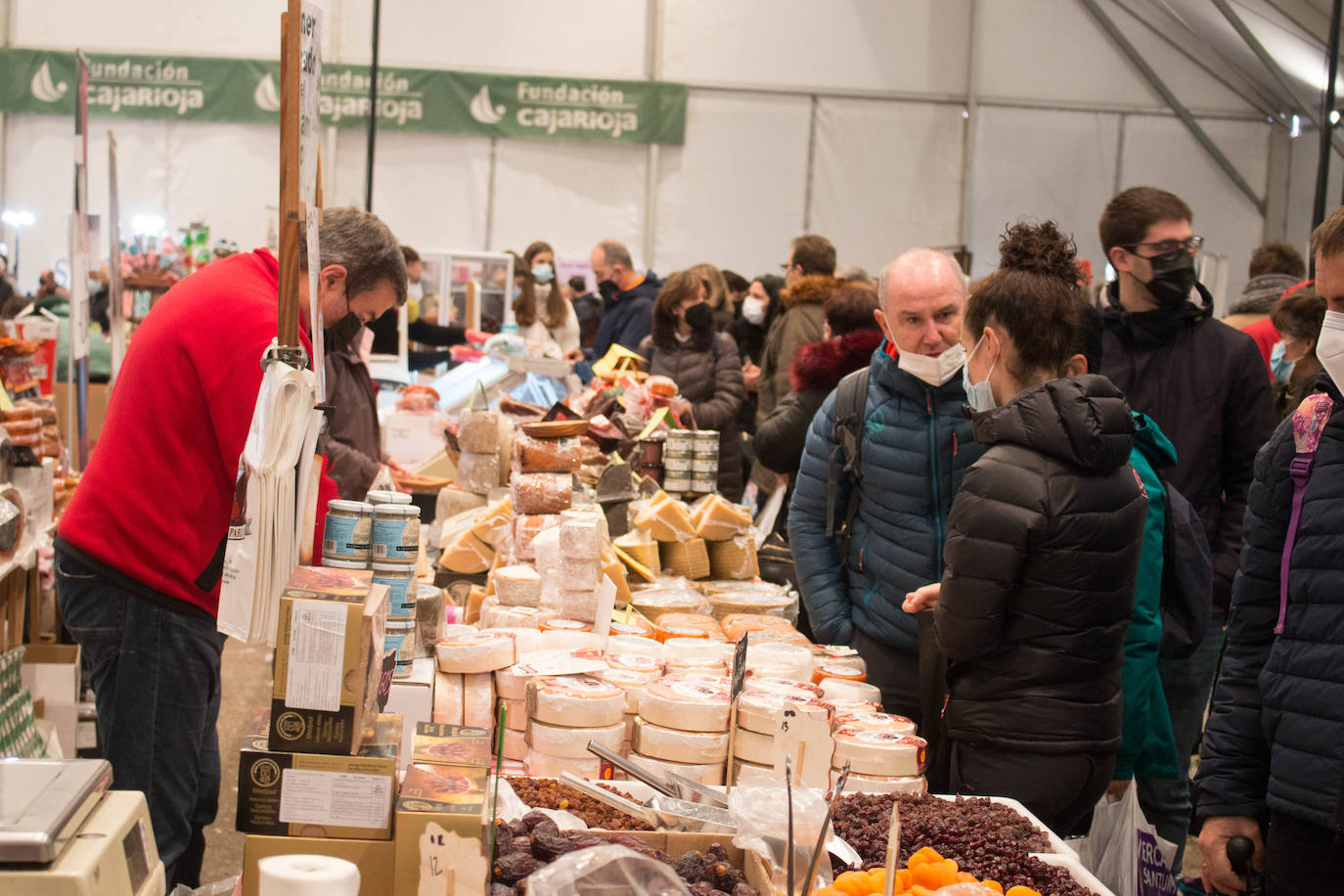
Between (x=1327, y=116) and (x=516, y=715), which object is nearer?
(x=516, y=715)

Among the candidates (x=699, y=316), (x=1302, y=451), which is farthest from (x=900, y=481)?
(x=699, y=316)

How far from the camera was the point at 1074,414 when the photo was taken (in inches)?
79.6

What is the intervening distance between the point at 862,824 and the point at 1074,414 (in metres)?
0.77

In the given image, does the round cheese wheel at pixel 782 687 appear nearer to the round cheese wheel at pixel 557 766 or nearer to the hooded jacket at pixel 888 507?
the round cheese wheel at pixel 557 766

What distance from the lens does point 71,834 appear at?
1.18 meters

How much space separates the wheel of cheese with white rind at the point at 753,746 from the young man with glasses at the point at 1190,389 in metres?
1.44

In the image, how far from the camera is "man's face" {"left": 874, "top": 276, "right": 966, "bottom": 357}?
2701 millimetres

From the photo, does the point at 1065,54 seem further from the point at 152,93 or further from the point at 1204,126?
the point at 152,93

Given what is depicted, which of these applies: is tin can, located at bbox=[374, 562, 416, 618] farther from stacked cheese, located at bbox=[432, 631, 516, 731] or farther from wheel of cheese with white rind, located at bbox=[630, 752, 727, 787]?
wheel of cheese with white rind, located at bbox=[630, 752, 727, 787]

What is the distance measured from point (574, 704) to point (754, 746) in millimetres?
330

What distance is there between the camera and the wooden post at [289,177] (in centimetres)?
160

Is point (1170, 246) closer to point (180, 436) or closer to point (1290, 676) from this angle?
point (1290, 676)

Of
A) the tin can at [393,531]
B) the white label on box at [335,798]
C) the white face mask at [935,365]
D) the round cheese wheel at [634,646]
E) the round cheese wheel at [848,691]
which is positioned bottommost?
the round cheese wheel at [848,691]

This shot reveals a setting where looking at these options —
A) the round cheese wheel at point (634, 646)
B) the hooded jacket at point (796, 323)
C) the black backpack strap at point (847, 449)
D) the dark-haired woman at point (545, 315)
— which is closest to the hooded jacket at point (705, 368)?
the hooded jacket at point (796, 323)
